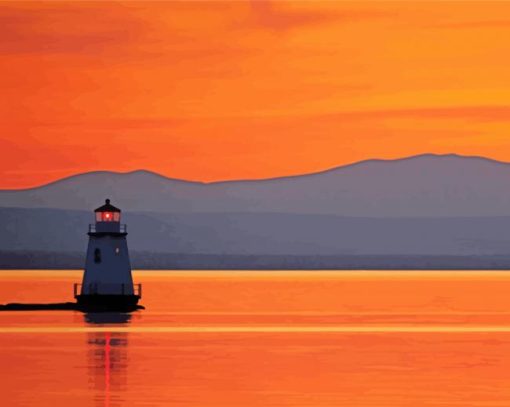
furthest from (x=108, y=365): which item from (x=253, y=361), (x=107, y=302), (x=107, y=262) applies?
(x=107, y=302)

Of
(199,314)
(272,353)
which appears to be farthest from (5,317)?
(272,353)

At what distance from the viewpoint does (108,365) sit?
55.4 meters

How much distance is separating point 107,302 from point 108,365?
102ft

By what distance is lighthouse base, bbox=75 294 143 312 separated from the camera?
8512cm

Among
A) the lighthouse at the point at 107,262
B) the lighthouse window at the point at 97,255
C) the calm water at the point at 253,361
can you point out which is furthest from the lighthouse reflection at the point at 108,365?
the lighthouse window at the point at 97,255

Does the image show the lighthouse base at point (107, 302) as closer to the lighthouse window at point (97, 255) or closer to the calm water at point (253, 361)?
the calm water at point (253, 361)

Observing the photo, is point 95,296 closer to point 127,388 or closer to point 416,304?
point 127,388

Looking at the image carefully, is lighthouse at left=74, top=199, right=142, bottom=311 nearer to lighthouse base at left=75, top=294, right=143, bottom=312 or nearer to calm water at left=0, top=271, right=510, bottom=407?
lighthouse base at left=75, top=294, right=143, bottom=312

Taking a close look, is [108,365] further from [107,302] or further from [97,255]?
[107,302]

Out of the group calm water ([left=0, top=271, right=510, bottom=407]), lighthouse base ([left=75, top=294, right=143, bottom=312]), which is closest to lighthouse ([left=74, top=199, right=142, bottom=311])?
lighthouse base ([left=75, top=294, right=143, bottom=312])

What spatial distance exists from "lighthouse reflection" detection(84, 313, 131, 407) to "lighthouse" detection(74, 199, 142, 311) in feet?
9.12

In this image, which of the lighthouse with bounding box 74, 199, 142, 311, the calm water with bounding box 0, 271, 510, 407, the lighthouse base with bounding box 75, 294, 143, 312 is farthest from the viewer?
the lighthouse base with bounding box 75, 294, 143, 312

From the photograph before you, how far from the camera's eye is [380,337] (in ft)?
245

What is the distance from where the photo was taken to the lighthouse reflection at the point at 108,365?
1732 inches
